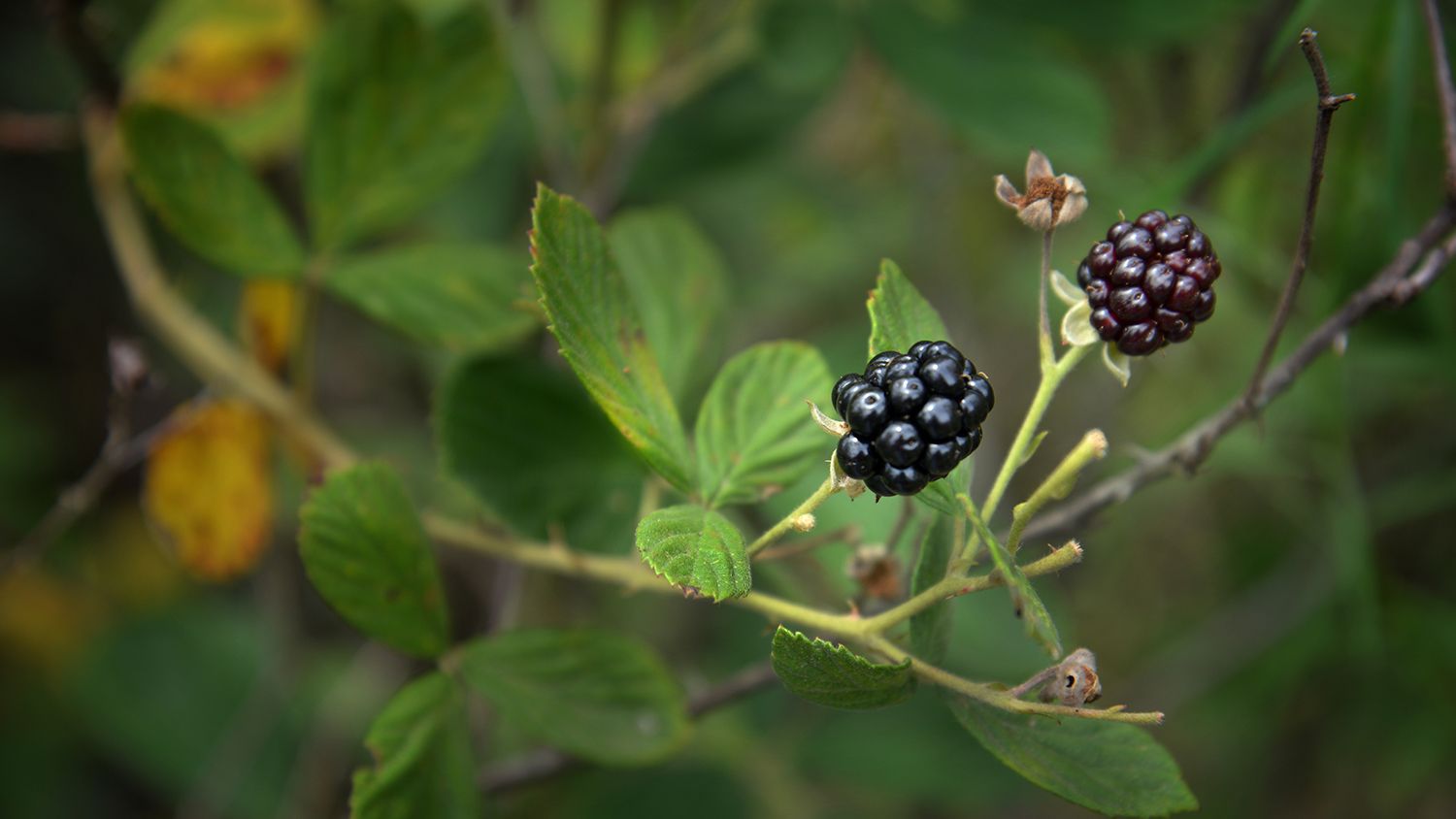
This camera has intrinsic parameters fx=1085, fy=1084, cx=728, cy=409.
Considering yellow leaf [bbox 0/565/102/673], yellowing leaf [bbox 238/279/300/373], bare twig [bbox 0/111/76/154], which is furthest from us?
yellow leaf [bbox 0/565/102/673]

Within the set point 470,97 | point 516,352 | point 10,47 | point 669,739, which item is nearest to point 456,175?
point 470,97

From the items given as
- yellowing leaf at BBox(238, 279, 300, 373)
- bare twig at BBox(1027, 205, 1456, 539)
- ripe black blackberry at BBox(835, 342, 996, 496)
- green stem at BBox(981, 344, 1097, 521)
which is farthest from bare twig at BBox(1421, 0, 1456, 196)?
yellowing leaf at BBox(238, 279, 300, 373)

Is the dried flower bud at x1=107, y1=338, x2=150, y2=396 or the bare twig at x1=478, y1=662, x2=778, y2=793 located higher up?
the dried flower bud at x1=107, y1=338, x2=150, y2=396

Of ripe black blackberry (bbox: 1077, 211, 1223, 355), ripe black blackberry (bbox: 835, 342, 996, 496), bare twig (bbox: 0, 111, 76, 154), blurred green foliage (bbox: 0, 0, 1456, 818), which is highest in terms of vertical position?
ripe black blackberry (bbox: 1077, 211, 1223, 355)

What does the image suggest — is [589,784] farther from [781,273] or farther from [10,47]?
[10,47]

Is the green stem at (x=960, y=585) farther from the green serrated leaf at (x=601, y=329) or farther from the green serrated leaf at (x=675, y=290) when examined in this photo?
the green serrated leaf at (x=675, y=290)

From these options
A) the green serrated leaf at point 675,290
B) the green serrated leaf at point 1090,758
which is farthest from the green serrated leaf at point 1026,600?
the green serrated leaf at point 675,290

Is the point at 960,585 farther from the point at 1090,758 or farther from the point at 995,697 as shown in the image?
the point at 1090,758

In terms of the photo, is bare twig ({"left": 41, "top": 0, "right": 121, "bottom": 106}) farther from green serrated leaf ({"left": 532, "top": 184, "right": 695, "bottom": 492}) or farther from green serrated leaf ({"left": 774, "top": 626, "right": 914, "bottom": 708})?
green serrated leaf ({"left": 774, "top": 626, "right": 914, "bottom": 708})
